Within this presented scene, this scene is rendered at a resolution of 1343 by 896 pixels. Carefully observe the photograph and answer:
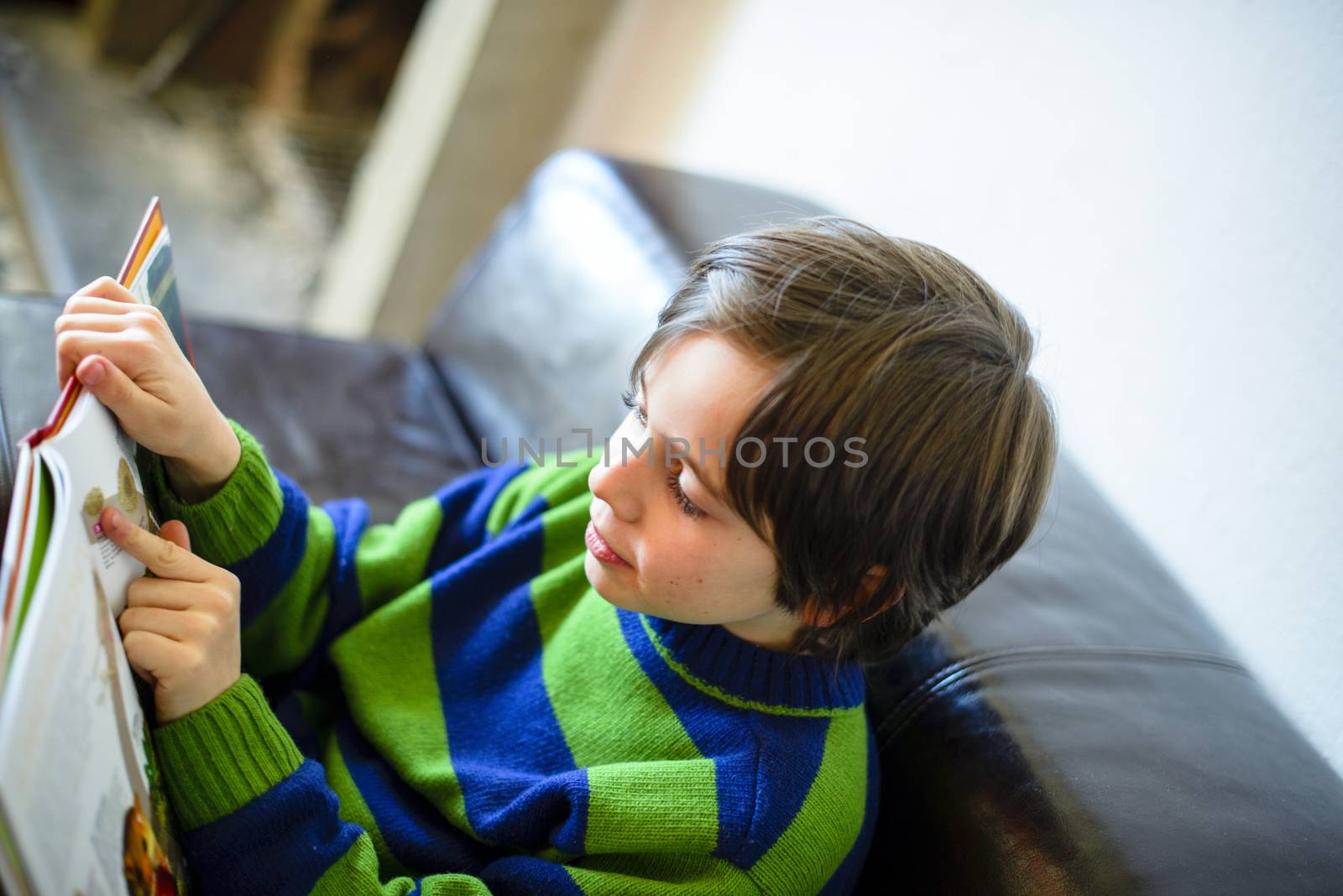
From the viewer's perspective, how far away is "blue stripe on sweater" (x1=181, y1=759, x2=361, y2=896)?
25.8 inches

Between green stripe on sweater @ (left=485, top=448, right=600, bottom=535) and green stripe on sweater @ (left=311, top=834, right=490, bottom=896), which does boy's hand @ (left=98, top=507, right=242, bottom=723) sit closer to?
green stripe on sweater @ (left=311, top=834, right=490, bottom=896)

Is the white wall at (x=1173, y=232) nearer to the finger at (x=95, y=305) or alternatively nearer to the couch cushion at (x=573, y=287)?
the couch cushion at (x=573, y=287)

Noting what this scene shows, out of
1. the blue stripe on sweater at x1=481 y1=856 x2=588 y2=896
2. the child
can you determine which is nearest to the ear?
the child

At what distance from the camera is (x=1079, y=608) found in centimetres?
93

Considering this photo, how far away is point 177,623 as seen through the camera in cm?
61

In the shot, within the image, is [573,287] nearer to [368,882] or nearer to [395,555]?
[395,555]

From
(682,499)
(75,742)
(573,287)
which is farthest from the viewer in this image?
(573,287)

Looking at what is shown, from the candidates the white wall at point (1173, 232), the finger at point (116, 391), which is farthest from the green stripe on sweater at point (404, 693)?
the white wall at point (1173, 232)

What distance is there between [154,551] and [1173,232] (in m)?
0.96

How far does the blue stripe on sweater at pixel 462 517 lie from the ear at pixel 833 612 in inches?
14.5

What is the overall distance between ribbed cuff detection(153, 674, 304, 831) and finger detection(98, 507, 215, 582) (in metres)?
0.08

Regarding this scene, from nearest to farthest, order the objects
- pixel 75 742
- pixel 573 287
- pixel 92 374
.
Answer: pixel 75 742
pixel 92 374
pixel 573 287

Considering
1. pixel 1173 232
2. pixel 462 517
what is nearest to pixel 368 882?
pixel 462 517

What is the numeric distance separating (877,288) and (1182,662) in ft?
1.55
